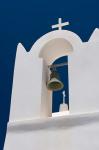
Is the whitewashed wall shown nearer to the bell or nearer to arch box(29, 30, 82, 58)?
arch box(29, 30, 82, 58)

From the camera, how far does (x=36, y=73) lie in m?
6.44

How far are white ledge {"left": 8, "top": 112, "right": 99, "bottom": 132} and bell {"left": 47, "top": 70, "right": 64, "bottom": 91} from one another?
77cm

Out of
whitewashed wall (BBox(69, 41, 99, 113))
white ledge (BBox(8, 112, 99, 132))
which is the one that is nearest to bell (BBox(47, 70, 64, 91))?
whitewashed wall (BBox(69, 41, 99, 113))

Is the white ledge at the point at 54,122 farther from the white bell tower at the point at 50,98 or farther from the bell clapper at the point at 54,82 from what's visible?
the bell clapper at the point at 54,82

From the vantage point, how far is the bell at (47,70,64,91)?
6371 millimetres

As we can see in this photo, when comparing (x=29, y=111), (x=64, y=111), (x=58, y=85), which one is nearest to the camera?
(x=29, y=111)

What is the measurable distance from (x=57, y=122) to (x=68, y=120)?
0.58 feet

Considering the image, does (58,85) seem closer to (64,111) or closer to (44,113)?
(44,113)

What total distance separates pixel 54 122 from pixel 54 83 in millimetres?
907

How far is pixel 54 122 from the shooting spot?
5.71m

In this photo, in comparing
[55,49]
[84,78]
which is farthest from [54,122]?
[55,49]

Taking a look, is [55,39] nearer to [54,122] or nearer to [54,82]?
[54,82]

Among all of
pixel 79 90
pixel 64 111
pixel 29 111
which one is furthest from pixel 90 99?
pixel 64 111

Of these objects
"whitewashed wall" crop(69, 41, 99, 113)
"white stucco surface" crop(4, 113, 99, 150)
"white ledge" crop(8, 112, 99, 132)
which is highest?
"whitewashed wall" crop(69, 41, 99, 113)
